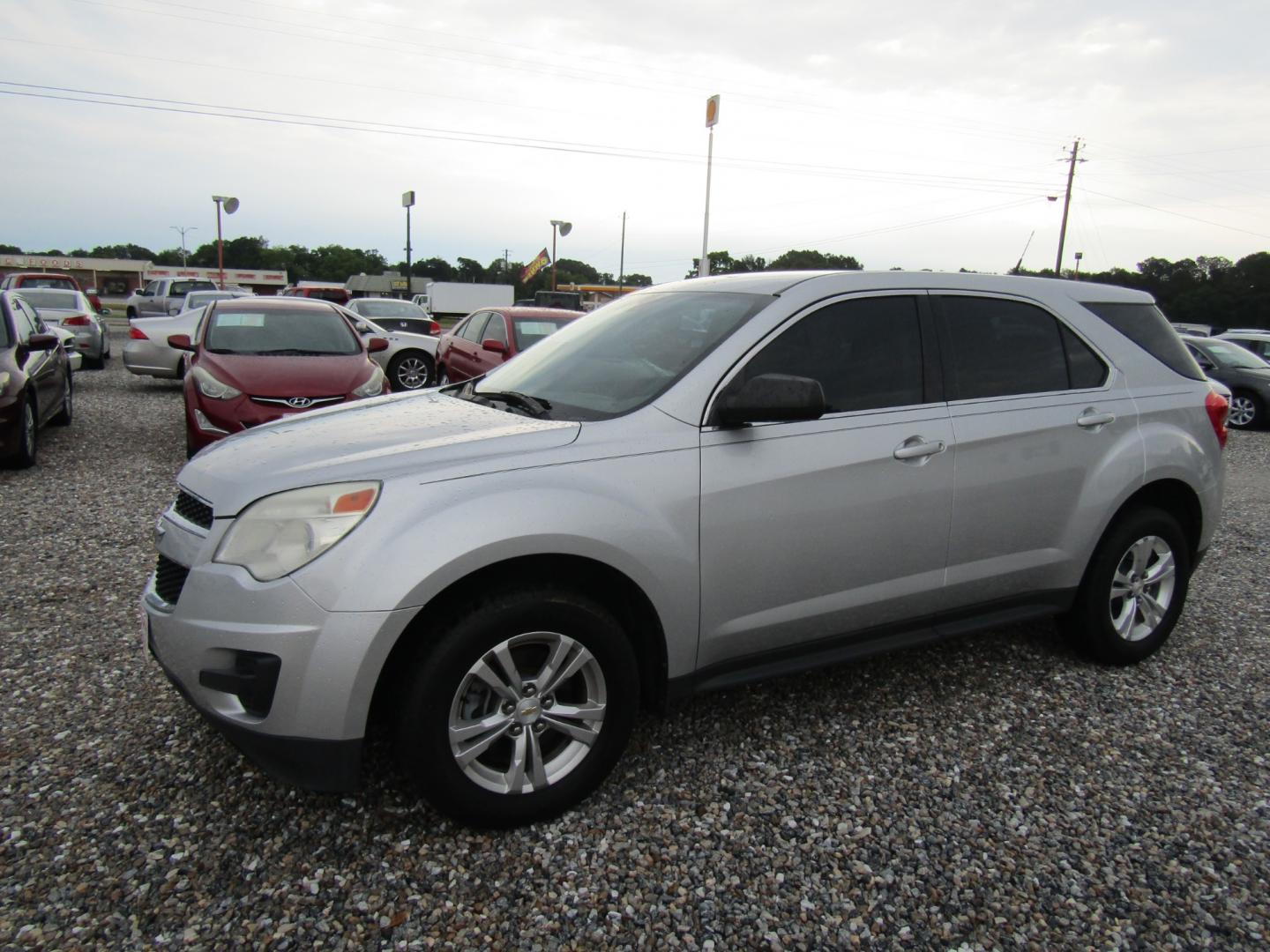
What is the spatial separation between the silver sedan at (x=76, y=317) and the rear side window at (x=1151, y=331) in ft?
55.9

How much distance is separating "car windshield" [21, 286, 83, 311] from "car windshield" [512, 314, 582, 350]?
11.7 m

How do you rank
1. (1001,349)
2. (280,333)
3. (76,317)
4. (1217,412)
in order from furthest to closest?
(76,317) < (280,333) < (1217,412) < (1001,349)

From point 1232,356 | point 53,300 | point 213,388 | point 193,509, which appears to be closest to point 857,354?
point 193,509

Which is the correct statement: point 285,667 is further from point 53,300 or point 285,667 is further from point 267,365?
point 53,300

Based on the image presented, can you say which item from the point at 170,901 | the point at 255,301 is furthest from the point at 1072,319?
the point at 255,301

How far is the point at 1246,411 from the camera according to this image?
15.1m

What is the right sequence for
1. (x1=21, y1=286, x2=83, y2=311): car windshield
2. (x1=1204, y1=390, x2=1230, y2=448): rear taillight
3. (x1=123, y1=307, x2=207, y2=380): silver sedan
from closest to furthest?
1. (x1=1204, y1=390, x2=1230, y2=448): rear taillight
2. (x1=123, y1=307, x2=207, y2=380): silver sedan
3. (x1=21, y1=286, x2=83, y2=311): car windshield

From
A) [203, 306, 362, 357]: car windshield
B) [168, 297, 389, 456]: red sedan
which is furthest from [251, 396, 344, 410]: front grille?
[203, 306, 362, 357]: car windshield

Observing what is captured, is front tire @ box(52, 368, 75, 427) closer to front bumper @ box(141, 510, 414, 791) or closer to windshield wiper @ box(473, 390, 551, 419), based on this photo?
windshield wiper @ box(473, 390, 551, 419)

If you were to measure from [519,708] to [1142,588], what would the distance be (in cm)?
309

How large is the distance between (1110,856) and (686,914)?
1.36 metres

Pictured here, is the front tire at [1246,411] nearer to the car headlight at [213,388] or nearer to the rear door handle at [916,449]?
the rear door handle at [916,449]

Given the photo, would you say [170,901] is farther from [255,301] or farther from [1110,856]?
[255,301]

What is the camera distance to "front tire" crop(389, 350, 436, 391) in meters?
14.4
